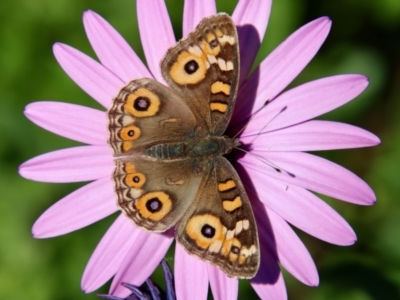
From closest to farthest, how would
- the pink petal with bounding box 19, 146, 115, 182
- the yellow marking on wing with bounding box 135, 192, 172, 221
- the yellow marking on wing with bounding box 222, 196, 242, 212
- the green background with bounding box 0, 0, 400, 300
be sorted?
the yellow marking on wing with bounding box 222, 196, 242, 212, the yellow marking on wing with bounding box 135, 192, 172, 221, the pink petal with bounding box 19, 146, 115, 182, the green background with bounding box 0, 0, 400, 300

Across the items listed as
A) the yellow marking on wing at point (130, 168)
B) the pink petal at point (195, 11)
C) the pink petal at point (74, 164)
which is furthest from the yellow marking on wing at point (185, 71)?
the pink petal at point (74, 164)

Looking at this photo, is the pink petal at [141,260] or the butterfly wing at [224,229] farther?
the pink petal at [141,260]

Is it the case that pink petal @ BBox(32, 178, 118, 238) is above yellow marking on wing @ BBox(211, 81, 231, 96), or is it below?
below

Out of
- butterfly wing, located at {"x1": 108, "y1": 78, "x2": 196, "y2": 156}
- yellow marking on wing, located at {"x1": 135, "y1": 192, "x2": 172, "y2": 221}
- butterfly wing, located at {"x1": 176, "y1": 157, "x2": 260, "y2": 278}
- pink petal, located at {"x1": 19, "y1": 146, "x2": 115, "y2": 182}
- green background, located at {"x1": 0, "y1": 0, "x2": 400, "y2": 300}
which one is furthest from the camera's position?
green background, located at {"x1": 0, "y1": 0, "x2": 400, "y2": 300}

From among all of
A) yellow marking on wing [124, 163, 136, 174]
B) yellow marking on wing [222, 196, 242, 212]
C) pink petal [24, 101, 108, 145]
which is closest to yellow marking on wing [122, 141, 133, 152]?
yellow marking on wing [124, 163, 136, 174]

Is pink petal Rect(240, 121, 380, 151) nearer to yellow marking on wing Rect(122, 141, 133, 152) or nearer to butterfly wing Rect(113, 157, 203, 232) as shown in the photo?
butterfly wing Rect(113, 157, 203, 232)

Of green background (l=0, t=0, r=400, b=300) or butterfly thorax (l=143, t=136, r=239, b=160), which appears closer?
butterfly thorax (l=143, t=136, r=239, b=160)

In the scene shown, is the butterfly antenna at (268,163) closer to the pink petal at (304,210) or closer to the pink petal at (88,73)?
the pink petal at (304,210)

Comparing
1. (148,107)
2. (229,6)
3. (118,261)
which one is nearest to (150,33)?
(148,107)
